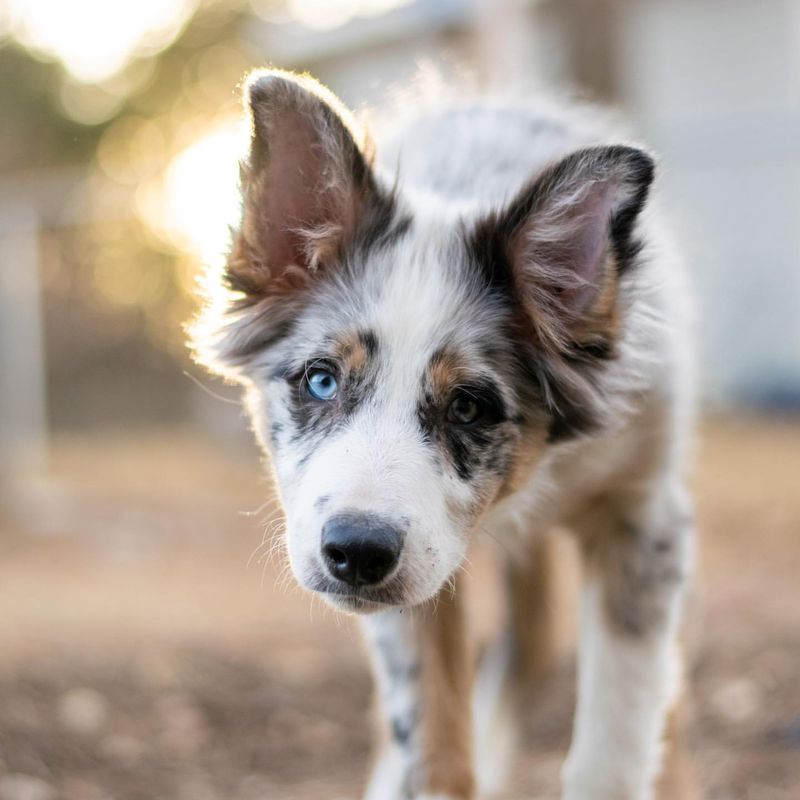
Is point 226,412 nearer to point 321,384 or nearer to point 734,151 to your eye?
point 734,151

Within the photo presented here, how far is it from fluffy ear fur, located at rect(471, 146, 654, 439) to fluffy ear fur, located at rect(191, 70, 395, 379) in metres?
0.36

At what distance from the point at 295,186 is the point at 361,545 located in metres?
1.10

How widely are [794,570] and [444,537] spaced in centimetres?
498

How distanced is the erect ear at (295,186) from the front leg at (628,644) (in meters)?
1.16

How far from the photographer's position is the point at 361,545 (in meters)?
2.60

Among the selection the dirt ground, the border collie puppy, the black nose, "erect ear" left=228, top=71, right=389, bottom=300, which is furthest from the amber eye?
the dirt ground

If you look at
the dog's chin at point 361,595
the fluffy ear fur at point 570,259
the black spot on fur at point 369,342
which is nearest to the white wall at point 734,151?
the fluffy ear fur at point 570,259

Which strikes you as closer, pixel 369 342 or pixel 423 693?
pixel 369 342

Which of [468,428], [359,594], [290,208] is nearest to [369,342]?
[468,428]

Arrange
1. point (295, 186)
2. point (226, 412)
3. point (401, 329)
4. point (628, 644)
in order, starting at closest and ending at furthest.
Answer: point (401, 329), point (295, 186), point (628, 644), point (226, 412)

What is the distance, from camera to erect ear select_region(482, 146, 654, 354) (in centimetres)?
291

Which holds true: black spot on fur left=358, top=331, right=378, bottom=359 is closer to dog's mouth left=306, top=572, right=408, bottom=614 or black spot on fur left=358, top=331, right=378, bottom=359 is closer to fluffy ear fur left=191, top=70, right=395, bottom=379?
fluffy ear fur left=191, top=70, right=395, bottom=379

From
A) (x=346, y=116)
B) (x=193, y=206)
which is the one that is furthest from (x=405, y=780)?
(x=193, y=206)

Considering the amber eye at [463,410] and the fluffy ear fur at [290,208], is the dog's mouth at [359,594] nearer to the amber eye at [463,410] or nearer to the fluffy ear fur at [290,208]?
the amber eye at [463,410]
